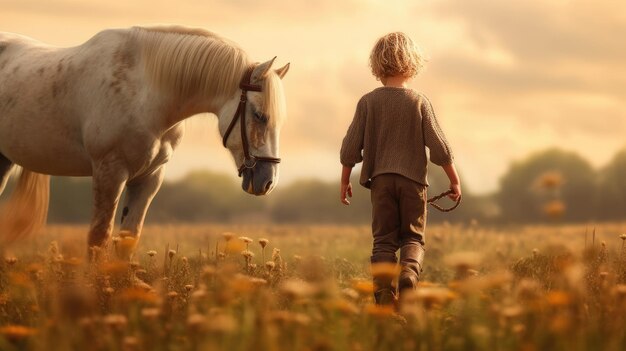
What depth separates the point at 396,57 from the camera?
6082 millimetres

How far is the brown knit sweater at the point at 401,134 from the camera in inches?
243

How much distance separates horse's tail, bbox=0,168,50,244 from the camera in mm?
9234

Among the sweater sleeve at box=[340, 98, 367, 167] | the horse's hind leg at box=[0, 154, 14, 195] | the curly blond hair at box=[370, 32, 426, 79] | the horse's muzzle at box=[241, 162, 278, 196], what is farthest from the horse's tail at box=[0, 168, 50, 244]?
the curly blond hair at box=[370, 32, 426, 79]

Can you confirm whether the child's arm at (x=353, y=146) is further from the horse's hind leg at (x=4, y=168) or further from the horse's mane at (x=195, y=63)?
the horse's hind leg at (x=4, y=168)

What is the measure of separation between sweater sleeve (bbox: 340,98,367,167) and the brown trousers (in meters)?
0.23

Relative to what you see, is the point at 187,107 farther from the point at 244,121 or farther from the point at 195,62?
the point at 244,121

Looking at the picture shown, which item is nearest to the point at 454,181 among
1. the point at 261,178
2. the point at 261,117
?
the point at 261,178

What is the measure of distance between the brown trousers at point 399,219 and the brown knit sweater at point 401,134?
77 millimetres

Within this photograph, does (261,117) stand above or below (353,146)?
above

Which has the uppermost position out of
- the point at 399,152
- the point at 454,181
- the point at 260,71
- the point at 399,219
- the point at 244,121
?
the point at 260,71

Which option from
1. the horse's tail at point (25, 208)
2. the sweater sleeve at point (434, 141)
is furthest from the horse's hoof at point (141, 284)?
the horse's tail at point (25, 208)

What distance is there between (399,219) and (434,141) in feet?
2.03

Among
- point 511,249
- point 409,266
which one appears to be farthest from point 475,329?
point 511,249

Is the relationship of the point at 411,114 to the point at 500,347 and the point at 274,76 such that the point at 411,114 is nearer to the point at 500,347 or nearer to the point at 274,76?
the point at 274,76
